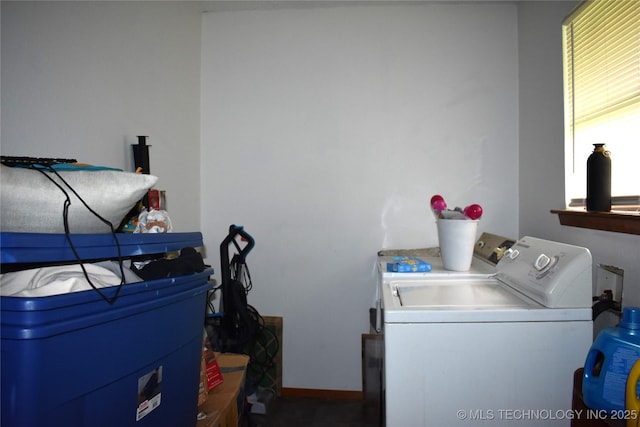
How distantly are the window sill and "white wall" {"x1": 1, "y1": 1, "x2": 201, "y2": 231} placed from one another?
202 cm

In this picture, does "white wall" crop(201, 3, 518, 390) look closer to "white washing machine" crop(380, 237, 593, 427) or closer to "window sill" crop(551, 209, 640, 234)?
"window sill" crop(551, 209, 640, 234)

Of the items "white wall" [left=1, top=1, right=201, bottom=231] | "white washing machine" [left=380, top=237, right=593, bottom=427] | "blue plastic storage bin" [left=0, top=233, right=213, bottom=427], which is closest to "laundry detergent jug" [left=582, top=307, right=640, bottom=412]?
"white washing machine" [left=380, top=237, right=593, bottom=427]

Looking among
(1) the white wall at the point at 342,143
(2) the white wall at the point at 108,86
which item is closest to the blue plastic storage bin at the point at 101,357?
(2) the white wall at the point at 108,86

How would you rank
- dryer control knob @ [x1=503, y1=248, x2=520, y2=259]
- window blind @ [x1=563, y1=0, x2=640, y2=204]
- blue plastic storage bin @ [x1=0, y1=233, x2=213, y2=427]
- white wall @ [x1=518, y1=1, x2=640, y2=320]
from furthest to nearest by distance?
white wall @ [x1=518, y1=1, x2=640, y2=320] → dryer control knob @ [x1=503, y1=248, x2=520, y2=259] → window blind @ [x1=563, y1=0, x2=640, y2=204] → blue plastic storage bin @ [x1=0, y1=233, x2=213, y2=427]

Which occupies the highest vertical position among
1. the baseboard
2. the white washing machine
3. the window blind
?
the window blind

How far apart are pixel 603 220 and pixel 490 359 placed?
74 centimetres

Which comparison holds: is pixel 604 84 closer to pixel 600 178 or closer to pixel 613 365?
pixel 600 178

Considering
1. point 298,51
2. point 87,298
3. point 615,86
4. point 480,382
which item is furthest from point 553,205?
point 87,298

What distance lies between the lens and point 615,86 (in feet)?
4.54

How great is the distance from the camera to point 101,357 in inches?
26.7

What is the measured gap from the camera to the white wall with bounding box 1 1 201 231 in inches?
47.8

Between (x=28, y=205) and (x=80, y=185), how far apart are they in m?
0.10

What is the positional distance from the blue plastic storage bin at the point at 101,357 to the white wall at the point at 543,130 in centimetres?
153

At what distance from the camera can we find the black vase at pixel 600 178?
4.29 ft
